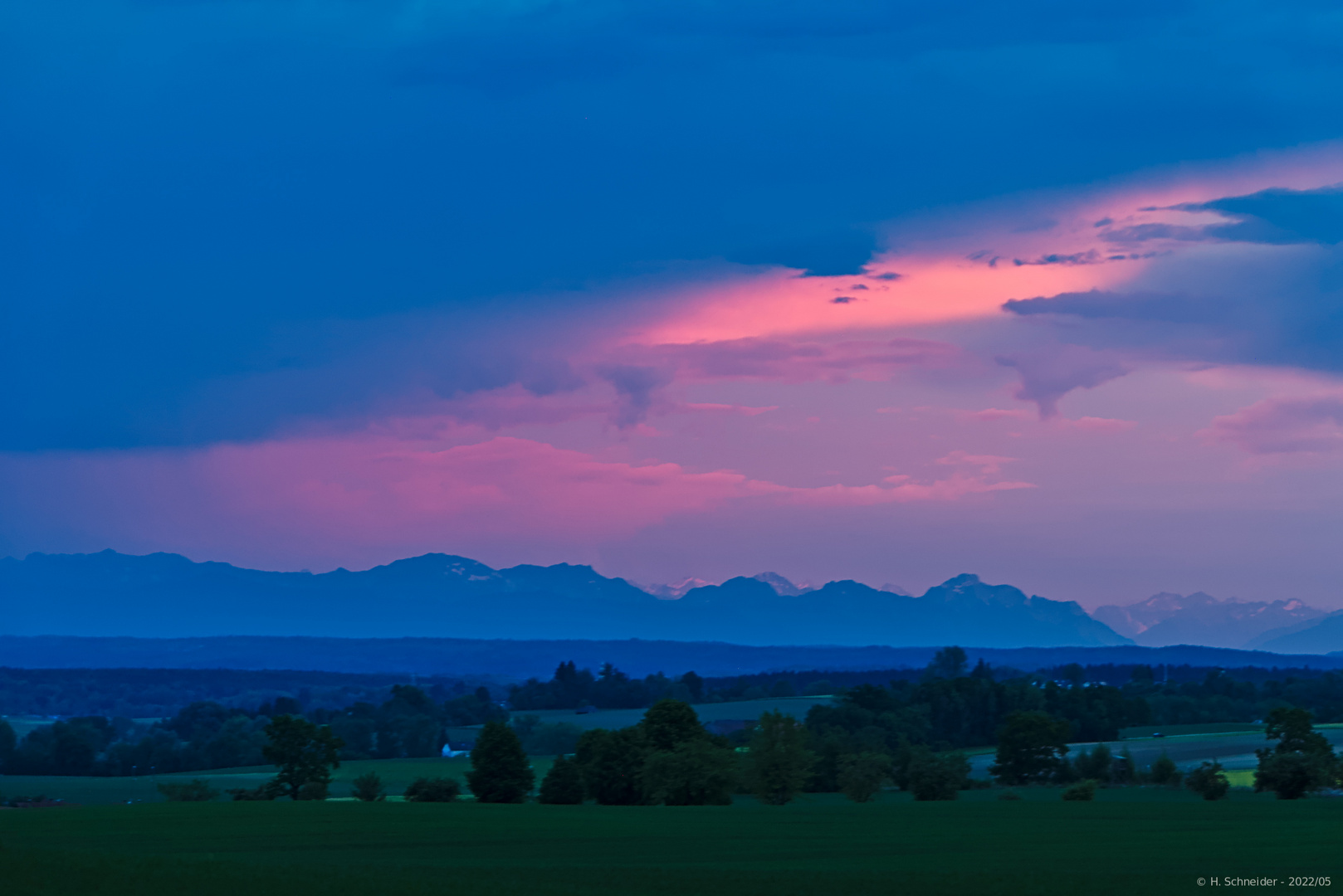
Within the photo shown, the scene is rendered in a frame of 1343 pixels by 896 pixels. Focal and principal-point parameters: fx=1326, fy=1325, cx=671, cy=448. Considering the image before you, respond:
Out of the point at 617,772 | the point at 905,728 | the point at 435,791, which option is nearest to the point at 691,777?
the point at 617,772

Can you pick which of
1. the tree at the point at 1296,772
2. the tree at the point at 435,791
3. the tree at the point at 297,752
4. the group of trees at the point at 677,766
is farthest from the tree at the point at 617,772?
the tree at the point at 1296,772

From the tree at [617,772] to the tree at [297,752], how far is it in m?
23.8

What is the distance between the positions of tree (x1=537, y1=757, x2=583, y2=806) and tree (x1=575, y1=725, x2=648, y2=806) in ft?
2.58

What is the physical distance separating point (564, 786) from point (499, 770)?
6.67m

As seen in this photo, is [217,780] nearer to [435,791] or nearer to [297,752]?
[297,752]

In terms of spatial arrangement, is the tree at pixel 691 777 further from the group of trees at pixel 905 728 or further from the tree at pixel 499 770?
the group of trees at pixel 905 728

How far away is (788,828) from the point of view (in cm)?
7600

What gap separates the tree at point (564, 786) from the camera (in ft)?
363

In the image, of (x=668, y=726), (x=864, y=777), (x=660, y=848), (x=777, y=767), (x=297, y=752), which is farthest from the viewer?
(x=297, y=752)

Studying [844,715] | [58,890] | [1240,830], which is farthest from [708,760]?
[844,715]

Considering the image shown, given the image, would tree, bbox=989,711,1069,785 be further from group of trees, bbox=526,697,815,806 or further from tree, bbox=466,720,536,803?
tree, bbox=466,720,536,803

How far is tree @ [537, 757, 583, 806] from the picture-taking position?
110562mm

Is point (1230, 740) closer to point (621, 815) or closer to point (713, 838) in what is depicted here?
point (621, 815)

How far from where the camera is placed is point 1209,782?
107m
